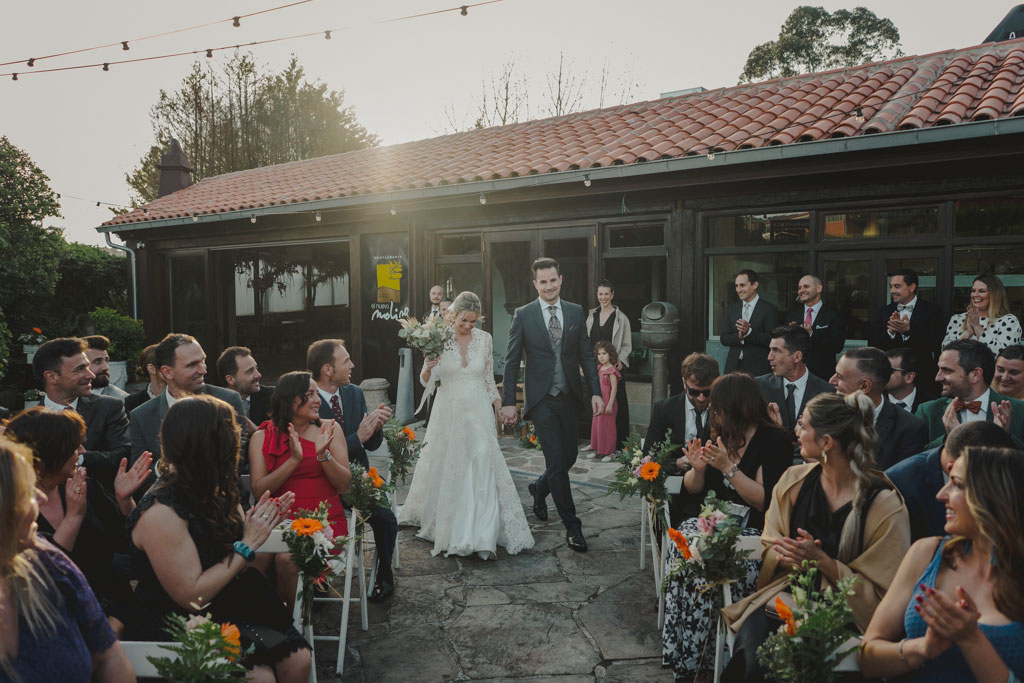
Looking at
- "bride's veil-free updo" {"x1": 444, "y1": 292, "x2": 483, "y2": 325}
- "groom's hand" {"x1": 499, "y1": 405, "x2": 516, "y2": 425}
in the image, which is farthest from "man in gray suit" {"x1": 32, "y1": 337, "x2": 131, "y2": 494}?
"groom's hand" {"x1": 499, "y1": 405, "x2": 516, "y2": 425}

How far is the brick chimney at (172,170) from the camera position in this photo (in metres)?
16.6

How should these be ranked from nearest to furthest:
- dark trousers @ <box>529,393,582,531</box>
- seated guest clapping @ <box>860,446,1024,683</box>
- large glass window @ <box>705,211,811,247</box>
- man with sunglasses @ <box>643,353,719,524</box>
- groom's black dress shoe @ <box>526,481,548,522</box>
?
seated guest clapping @ <box>860,446,1024,683</box> < man with sunglasses @ <box>643,353,719,524</box> < dark trousers @ <box>529,393,582,531</box> < groom's black dress shoe @ <box>526,481,548,522</box> < large glass window @ <box>705,211,811,247</box>

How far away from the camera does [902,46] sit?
2984cm

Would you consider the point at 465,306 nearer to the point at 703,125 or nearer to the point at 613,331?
the point at 613,331

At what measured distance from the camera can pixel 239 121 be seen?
2880cm

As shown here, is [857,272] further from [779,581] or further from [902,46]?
[902,46]

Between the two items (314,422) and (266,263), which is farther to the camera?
(266,263)

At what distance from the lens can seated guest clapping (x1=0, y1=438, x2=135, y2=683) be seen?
1814 mm

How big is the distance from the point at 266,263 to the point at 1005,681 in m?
14.1

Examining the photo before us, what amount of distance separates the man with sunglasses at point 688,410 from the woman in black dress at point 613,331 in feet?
11.5

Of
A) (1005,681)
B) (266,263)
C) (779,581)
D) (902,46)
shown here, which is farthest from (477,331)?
(902,46)

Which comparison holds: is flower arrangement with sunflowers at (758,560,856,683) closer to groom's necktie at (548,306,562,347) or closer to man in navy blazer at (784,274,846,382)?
groom's necktie at (548,306,562,347)

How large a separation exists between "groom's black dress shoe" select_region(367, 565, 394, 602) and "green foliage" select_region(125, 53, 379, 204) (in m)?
27.2

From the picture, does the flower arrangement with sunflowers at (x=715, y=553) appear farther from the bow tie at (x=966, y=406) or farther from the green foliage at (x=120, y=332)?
the green foliage at (x=120, y=332)
